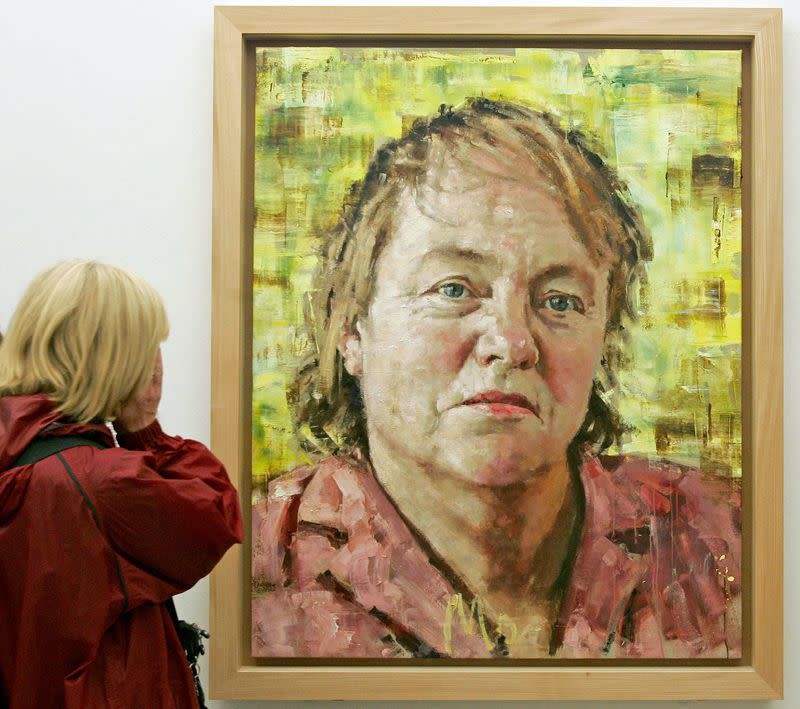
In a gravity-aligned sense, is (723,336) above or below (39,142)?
below

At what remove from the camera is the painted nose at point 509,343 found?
1.56 metres

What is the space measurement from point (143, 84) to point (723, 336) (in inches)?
41.4

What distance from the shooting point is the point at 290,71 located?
1586 millimetres

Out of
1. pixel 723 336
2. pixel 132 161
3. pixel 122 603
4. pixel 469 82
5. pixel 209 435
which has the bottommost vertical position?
pixel 122 603

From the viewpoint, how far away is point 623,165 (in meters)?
1.59

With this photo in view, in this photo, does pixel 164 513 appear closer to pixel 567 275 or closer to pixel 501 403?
pixel 501 403

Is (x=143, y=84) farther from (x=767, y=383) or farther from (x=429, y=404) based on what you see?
(x=767, y=383)

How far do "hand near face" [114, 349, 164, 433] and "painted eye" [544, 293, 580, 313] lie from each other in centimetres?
66

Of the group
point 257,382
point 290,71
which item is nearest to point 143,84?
point 290,71

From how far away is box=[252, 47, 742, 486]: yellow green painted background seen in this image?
1578 mm

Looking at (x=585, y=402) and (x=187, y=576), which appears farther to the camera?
(x=585, y=402)

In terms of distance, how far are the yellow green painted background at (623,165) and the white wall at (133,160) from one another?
0.10m

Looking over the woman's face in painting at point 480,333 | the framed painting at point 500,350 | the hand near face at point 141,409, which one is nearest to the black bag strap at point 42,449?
the hand near face at point 141,409

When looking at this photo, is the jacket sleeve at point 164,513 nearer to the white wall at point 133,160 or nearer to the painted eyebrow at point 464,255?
the white wall at point 133,160
